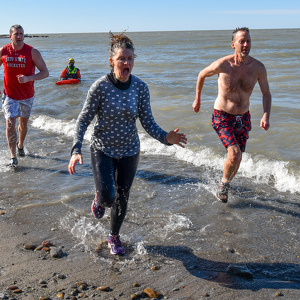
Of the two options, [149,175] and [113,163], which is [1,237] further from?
[149,175]

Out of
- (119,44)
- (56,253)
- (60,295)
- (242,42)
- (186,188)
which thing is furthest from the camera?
(186,188)

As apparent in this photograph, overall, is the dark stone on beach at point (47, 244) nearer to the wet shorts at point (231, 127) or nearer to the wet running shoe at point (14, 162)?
the wet shorts at point (231, 127)

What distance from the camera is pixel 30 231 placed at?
4.62 meters

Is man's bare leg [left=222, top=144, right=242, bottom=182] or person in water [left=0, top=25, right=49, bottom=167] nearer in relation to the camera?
man's bare leg [left=222, top=144, right=242, bottom=182]

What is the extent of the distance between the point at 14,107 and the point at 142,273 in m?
4.29

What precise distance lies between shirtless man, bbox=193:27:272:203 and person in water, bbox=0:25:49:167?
9.36 feet

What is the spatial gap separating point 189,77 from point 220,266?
1654 centimetres

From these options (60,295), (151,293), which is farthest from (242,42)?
(60,295)

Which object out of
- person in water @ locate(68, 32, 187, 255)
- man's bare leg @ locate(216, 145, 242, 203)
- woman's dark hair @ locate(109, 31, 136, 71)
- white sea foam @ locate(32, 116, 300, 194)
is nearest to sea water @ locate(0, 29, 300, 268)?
white sea foam @ locate(32, 116, 300, 194)

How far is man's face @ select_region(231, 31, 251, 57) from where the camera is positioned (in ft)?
17.1

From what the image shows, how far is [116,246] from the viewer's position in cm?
408

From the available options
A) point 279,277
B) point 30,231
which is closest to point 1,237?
point 30,231

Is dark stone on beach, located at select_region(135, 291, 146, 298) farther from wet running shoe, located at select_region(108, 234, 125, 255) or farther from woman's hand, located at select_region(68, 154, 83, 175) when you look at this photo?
woman's hand, located at select_region(68, 154, 83, 175)

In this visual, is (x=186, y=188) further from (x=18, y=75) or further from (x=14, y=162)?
(x=18, y=75)
